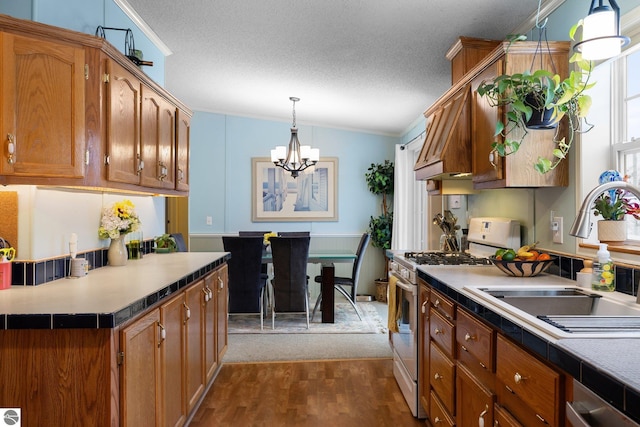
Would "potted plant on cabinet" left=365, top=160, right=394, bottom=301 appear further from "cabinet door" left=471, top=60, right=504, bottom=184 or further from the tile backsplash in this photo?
the tile backsplash

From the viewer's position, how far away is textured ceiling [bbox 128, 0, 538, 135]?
2586mm

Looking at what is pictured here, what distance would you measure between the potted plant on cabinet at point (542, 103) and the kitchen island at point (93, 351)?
5.63 feet

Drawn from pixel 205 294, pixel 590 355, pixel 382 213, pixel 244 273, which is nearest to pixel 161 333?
pixel 205 294

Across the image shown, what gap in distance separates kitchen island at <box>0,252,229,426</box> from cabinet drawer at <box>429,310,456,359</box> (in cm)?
127

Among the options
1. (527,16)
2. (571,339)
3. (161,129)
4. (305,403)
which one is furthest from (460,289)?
(161,129)

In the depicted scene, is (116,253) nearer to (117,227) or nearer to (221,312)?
(117,227)

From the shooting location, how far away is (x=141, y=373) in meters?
1.64

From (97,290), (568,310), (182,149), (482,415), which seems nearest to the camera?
(482,415)

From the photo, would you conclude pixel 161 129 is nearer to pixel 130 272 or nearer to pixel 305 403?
pixel 130 272

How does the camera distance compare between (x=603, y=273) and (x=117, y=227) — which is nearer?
(x=603, y=273)

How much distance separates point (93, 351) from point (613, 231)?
79.3 inches

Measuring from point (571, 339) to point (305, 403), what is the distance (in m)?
2.06

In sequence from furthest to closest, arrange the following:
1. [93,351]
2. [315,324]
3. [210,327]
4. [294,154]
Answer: [294,154] → [315,324] → [210,327] → [93,351]

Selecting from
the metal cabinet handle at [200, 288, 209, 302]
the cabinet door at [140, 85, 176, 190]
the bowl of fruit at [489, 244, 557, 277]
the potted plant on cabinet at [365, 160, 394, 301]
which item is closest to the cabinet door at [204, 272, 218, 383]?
the metal cabinet handle at [200, 288, 209, 302]
